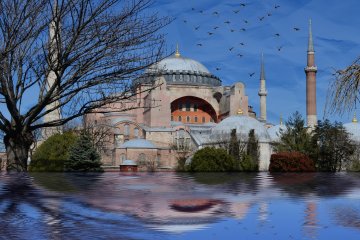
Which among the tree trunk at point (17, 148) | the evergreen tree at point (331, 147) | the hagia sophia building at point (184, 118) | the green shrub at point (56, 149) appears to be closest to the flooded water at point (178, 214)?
the tree trunk at point (17, 148)

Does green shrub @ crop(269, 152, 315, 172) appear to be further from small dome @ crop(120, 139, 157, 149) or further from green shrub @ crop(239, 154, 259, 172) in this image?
small dome @ crop(120, 139, 157, 149)

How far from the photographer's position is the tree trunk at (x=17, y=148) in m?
9.09

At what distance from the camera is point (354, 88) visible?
8.12 m

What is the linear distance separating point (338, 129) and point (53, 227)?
96.4ft

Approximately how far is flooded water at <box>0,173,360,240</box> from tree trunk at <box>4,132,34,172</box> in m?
5.94

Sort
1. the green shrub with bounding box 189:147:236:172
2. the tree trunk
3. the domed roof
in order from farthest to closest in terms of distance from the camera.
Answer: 1. the domed roof
2. the green shrub with bounding box 189:147:236:172
3. the tree trunk

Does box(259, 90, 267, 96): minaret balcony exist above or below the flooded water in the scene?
above

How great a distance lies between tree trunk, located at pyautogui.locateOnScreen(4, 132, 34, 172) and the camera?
909cm

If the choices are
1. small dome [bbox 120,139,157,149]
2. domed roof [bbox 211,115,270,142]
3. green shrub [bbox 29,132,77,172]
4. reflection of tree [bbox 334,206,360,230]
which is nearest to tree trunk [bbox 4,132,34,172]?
reflection of tree [bbox 334,206,360,230]

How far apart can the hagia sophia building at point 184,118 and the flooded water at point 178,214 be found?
83.9 ft

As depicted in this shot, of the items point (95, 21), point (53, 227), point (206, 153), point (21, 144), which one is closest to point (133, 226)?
point (53, 227)

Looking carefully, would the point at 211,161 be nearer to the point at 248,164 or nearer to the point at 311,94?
the point at 248,164

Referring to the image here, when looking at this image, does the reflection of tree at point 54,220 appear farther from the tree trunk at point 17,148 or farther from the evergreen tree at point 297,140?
the evergreen tree at point 297,140

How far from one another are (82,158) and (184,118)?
29.4m
